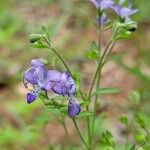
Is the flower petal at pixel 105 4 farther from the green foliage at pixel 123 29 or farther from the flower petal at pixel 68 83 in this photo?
the flower petal at pixel 68 83

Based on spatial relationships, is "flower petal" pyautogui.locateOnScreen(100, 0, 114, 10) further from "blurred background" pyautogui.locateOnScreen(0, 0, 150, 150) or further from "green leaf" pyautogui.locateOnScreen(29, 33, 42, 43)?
"blurred background" pyautogui.locateOnScreen(0, 0, 150, 150)

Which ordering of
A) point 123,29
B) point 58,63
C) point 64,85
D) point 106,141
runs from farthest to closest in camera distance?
point 58,63 → point 106,141 → point 123,29 → point 64,85

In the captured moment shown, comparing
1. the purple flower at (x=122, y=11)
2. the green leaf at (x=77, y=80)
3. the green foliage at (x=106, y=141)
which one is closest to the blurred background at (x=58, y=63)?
the green foliage at (x=106, y=141)

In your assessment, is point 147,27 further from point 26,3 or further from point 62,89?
point 62,89

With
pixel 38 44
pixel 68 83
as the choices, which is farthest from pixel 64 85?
pixel 38 44

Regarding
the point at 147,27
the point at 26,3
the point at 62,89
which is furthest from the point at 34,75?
the point at 26,3

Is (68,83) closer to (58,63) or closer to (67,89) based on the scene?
(67,89)
